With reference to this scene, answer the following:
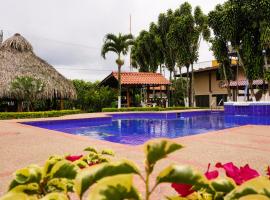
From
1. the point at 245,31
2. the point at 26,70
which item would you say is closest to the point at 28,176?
the point at 245,31

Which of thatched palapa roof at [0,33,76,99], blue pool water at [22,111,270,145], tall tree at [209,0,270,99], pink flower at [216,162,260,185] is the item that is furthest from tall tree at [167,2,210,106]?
pink flower at [216,162,260,185]

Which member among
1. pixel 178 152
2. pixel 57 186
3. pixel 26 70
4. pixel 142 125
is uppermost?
pixel 26 70

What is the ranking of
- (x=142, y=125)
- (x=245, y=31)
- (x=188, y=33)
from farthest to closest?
1. (x=188, y=33)
2. (x=245, y=31)
3. (x=142, y=125)

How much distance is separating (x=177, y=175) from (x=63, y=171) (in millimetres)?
329

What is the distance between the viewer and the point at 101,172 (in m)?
0.64

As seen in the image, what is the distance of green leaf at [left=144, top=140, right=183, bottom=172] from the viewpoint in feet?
2.17

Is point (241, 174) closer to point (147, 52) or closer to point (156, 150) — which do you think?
point (156, 150)

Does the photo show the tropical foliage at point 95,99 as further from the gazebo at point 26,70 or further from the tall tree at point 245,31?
the tall tree at point 245,31

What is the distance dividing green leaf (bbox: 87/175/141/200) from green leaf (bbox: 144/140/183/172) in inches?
2.8

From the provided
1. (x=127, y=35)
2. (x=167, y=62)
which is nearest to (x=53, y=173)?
(x=127, y=35)

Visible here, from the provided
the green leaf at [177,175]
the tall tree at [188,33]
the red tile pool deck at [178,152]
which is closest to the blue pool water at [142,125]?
the red tile pool deck at [178,152]

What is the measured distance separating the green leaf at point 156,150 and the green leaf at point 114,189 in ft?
0.24

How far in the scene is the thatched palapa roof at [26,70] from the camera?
23.7 m

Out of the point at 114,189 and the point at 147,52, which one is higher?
the point at 147,52
